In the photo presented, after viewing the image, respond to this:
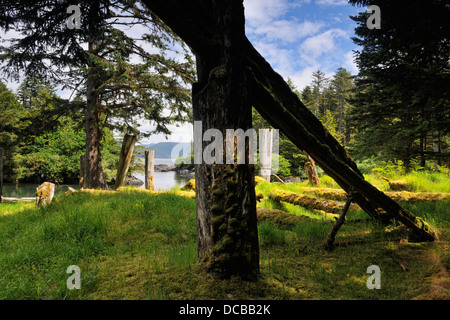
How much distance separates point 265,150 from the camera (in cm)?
1252

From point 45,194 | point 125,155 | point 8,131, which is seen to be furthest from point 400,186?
point 8,131

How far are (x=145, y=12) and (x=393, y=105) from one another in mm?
12342

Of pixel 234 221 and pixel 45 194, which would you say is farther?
pixel 45 194

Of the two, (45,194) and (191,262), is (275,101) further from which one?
(45,194)

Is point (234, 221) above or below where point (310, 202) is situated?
above

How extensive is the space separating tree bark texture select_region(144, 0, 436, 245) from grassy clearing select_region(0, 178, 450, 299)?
744 millimetres

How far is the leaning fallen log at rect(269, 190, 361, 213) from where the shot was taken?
5461mm

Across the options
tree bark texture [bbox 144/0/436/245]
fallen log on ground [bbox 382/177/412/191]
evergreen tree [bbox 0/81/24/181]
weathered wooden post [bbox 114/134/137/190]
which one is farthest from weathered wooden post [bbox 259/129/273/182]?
evergreen tree [bbox 0/81/24/181]

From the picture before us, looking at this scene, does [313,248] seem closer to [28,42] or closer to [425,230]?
[425,230]

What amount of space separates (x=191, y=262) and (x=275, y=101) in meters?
2.10

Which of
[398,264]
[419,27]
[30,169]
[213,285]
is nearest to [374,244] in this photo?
[398,264]

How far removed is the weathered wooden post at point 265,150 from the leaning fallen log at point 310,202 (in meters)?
4.70

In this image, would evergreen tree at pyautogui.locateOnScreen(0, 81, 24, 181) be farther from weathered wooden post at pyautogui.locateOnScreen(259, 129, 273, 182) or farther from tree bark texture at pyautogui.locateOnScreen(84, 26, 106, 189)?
weathered wooden post at pyautogui.locateOnScreen(259, 129, 273, 182)

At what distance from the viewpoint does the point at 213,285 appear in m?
2.03
